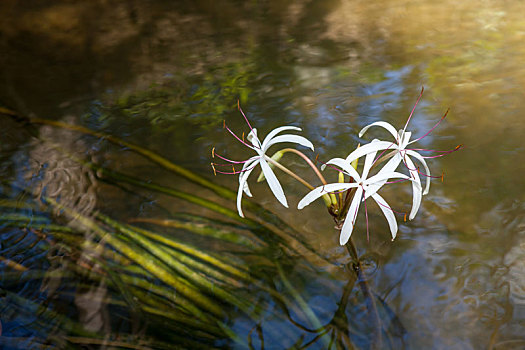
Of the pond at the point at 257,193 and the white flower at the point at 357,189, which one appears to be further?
the pond at the point at 257,193

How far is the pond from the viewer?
1226mm

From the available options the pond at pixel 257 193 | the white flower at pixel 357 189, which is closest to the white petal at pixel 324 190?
the white flower at pixel 357 189

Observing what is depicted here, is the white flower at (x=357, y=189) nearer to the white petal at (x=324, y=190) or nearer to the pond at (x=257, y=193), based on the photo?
the white petal at (x=324, y=190)

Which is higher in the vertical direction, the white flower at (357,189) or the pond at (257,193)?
the white flower at (357,189)

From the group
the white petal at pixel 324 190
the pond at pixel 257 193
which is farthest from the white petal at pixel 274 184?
the pond at pixel 257 193

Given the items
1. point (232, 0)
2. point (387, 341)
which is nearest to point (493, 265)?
point (387, 341)

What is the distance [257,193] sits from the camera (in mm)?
1675

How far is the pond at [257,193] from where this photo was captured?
1.23 m

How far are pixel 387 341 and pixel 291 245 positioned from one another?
43 centimetres

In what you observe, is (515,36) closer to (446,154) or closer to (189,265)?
(446,154)

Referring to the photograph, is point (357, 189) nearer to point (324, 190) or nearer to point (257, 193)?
point (324, 190)

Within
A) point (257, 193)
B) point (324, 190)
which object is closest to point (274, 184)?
point (324, 190)

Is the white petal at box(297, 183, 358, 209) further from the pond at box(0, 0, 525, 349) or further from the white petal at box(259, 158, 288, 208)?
the pond at box(0, 0, 525, 349)

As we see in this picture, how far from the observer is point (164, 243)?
149 cm
